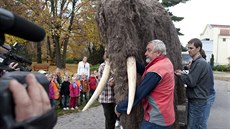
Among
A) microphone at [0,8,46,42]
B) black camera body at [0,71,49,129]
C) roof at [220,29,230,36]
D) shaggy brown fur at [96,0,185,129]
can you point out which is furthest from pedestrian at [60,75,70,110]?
roof at [220,29,230,36]

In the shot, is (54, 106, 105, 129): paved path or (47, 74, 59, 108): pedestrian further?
(47, 74, 59, 108): pedestrian

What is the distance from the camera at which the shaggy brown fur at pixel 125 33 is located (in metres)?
4.17

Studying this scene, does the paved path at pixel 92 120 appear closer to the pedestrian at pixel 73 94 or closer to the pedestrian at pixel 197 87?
the pedestrian at pixel 73 94

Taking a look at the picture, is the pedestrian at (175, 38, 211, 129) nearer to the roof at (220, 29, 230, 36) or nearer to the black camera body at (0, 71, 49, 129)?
the black camera body at (0, 71, 49, 129)

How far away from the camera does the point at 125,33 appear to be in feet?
13.7

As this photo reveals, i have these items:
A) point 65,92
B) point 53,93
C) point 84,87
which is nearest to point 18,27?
point 53,93

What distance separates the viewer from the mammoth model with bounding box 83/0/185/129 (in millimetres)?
4164

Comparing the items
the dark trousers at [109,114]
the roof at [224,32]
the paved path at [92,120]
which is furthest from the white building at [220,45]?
the dark trousers at [109,114]

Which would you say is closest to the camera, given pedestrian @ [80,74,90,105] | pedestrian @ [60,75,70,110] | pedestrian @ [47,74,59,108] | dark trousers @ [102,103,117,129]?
dark trousers @ [102,103,117,129]

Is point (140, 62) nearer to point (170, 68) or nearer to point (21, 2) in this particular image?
point (170, 68)

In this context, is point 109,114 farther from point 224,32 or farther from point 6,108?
point 224,32

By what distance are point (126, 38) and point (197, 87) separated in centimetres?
190

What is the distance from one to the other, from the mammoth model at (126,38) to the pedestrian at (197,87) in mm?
1087

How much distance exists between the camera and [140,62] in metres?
4.35
